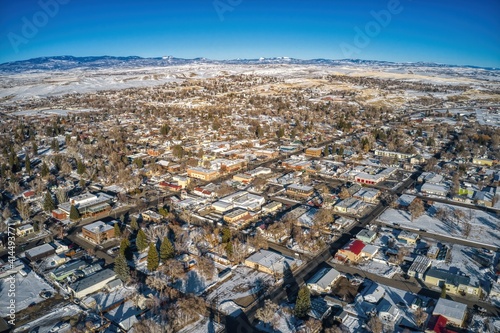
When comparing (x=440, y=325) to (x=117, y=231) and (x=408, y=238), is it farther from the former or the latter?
(x=117, y=231)

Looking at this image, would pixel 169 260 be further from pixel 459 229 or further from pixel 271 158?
pixel 271 158

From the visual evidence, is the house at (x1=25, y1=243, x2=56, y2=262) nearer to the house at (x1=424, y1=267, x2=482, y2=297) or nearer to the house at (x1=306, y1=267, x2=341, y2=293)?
the house at (x1=306, y1=267, x2=341, y2=293)

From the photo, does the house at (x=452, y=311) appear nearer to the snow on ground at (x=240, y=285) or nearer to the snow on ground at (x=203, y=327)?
the snow on ground at (x=240, y=285)

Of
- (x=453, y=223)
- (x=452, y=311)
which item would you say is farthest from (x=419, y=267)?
(x=453, y=223)

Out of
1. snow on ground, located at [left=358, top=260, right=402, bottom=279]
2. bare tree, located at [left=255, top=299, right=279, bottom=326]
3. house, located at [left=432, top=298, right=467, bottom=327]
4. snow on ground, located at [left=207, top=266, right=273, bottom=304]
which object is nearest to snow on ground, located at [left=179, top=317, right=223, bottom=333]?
snow on ground, located at [left=207, top=266, right=273, bottom=304]

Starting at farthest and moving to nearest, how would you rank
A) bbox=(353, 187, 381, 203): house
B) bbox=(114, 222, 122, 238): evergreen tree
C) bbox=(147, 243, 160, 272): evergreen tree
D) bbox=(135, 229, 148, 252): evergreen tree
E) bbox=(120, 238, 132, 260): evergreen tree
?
bbox=(353, 187, 381, 203): house, bbox=(114, 222, 122, 238): evergreen tree, bbox=(135, 229, 148, 252): evergreen tree, bbox=(120, 238, 132, 260): evergreen tree, bbox=(147, 243, 160, 272): evergreen tree
